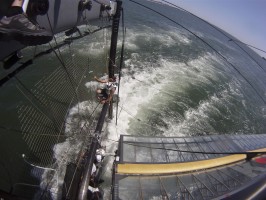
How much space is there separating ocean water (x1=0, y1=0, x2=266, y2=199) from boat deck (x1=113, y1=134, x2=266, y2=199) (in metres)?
2.77

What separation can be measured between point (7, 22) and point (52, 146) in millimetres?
10467

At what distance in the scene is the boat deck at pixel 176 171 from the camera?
34.3ft

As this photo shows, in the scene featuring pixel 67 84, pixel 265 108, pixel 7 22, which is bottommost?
pixel 265 108

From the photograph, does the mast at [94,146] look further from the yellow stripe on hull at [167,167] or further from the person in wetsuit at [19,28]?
the person in wetsuit at [19,28]

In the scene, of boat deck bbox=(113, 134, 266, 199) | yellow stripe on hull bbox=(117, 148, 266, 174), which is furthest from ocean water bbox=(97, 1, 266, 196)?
yellow stripe on hull bbox=(117, 148, 266, 174)

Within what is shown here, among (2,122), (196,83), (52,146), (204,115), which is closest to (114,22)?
(52,146)

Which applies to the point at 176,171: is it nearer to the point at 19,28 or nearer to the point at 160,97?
the point at 19,28

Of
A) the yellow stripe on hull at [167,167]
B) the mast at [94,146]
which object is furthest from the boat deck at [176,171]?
the mast at [94,146]

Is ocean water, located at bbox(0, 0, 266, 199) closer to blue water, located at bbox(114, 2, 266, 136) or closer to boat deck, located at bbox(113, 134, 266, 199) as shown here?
blue water, located at bbox(114, 2, 266, 136)

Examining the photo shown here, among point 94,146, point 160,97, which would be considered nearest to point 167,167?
point 94,146

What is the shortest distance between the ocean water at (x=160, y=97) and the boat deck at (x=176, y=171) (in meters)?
2.77

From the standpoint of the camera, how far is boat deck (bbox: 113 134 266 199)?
34.3ft

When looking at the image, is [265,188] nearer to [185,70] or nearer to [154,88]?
[154,88]

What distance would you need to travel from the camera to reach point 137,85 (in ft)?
75.3
